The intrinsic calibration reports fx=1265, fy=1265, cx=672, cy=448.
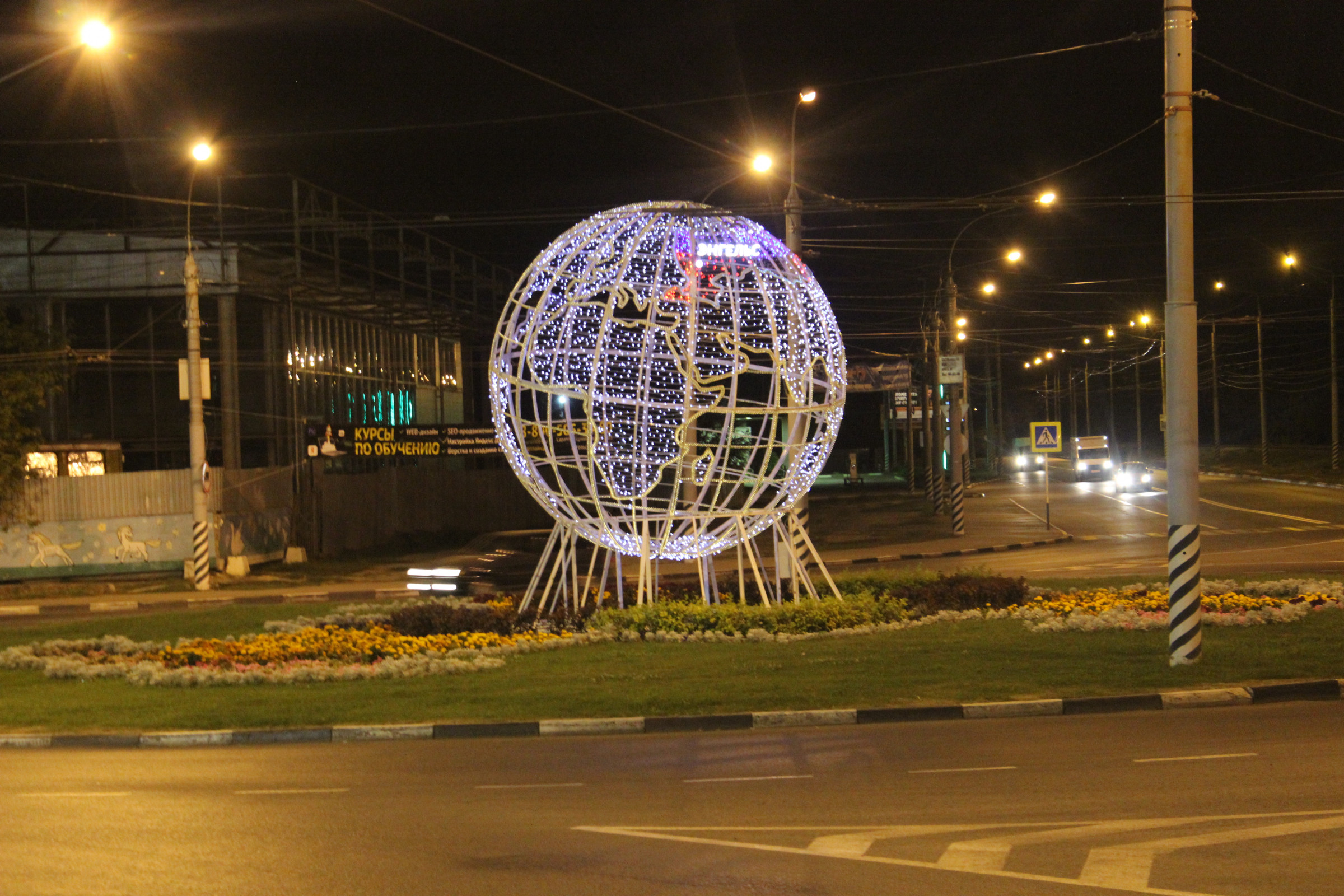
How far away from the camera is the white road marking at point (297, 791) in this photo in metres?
8.77

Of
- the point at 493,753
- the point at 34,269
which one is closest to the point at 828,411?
the point at 493,753

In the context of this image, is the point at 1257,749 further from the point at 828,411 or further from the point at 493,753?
the point at 828,411

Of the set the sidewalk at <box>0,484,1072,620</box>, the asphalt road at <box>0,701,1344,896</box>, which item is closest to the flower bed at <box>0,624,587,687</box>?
the asphalt road at <box>0,701,1344,896</box>

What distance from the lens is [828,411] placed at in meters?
16.9

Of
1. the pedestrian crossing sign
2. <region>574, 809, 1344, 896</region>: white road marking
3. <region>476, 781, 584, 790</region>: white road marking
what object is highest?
the pedestrian crossing sign

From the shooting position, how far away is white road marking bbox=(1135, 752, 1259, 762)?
29.3 feet

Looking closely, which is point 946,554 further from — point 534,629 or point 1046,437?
point 534,629

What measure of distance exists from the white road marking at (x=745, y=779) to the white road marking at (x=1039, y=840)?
4.28 ft

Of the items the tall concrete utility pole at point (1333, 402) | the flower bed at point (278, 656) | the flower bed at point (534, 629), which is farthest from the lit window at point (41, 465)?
the tall concrete utility pole at point (1333, 402)

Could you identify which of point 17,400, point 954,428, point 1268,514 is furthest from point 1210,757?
point 1268,514

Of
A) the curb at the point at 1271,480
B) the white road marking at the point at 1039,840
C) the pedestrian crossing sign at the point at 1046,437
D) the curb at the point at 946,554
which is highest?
the pedestrian crossing sign at the point at 1046,437

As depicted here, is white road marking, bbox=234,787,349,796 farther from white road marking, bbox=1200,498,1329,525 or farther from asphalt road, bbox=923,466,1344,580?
white road marking, bbox=1200,498,1329,525

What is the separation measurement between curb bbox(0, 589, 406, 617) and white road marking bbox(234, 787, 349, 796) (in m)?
16.2

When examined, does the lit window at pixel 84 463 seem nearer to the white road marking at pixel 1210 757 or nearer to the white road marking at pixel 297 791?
the white road marking at pixel 297 791
